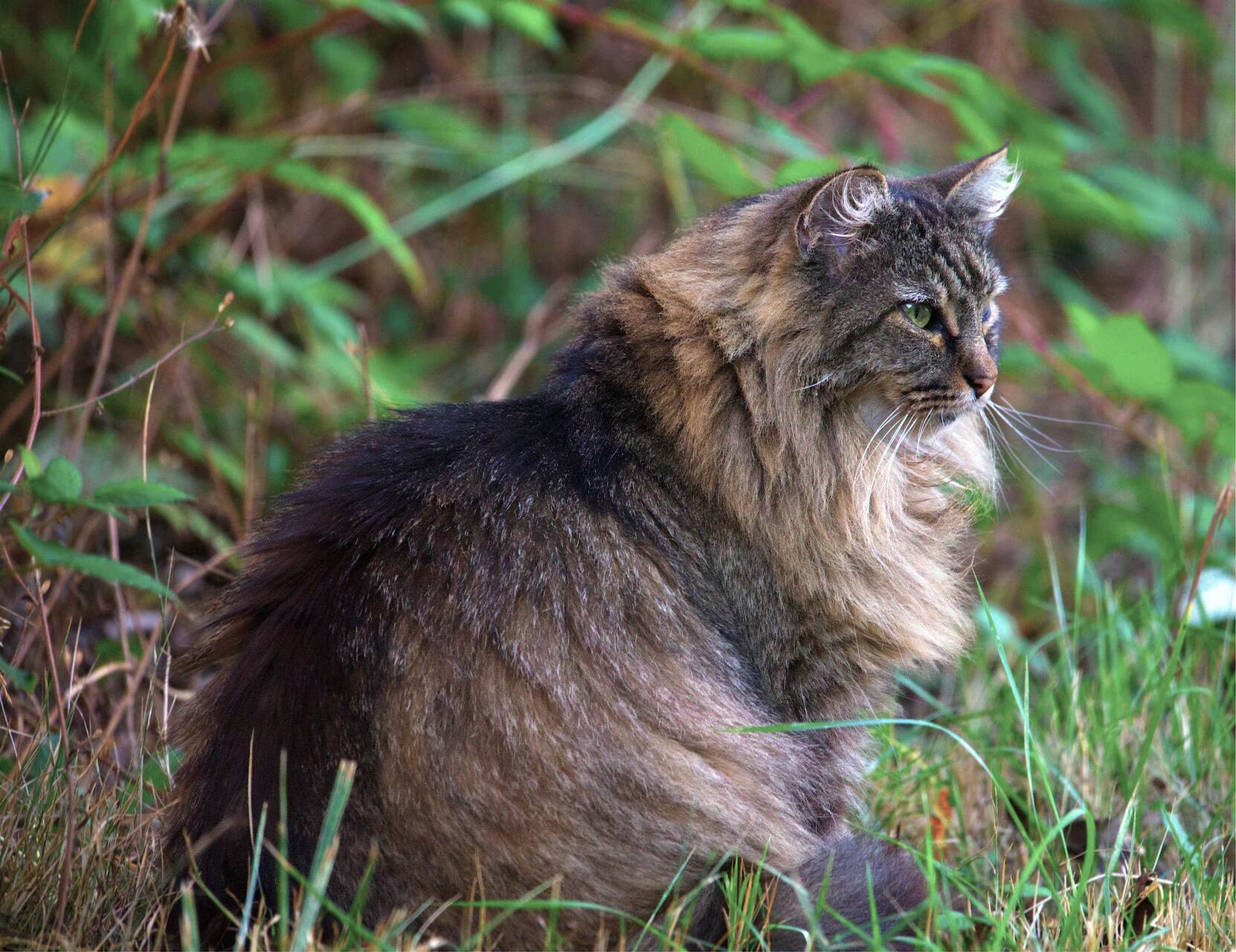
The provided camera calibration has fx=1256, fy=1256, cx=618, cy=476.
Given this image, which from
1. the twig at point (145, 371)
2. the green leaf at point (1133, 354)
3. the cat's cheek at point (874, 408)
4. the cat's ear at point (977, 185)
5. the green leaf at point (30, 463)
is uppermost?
the cat's ear at point (977, 185)

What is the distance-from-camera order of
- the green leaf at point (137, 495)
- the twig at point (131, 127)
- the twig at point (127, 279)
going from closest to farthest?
1. the green leaf at point (137, 495)
2. the twig at point (131, 127)
3. the twig at point (127, 279)

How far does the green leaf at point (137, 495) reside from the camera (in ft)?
6.29

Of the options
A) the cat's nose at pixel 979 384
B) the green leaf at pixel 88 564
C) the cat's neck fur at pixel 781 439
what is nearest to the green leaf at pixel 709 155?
the cat's neck fur at pixel 781 439

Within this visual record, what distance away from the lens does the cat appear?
5.94 ft

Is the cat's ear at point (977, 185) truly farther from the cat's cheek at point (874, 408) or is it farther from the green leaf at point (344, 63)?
the green leaf at point (344, 63)

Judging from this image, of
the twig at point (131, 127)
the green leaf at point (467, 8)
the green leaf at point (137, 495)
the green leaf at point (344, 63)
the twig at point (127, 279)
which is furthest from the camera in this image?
the green leaf at point (344, 63)

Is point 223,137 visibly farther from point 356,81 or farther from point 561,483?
point 561,483

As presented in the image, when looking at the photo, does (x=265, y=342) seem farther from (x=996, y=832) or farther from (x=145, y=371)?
(x=996, y=832)

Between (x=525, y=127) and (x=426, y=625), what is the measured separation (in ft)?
11.9

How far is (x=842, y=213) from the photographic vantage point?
216cm

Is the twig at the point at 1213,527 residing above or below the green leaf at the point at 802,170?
below

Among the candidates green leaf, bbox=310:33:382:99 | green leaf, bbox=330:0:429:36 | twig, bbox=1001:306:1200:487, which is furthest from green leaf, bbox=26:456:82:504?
green leaf, bbox=310:33:382:99

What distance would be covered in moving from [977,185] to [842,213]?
16.7 inches

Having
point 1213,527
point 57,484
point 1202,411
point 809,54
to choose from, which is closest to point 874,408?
point 1213,527
